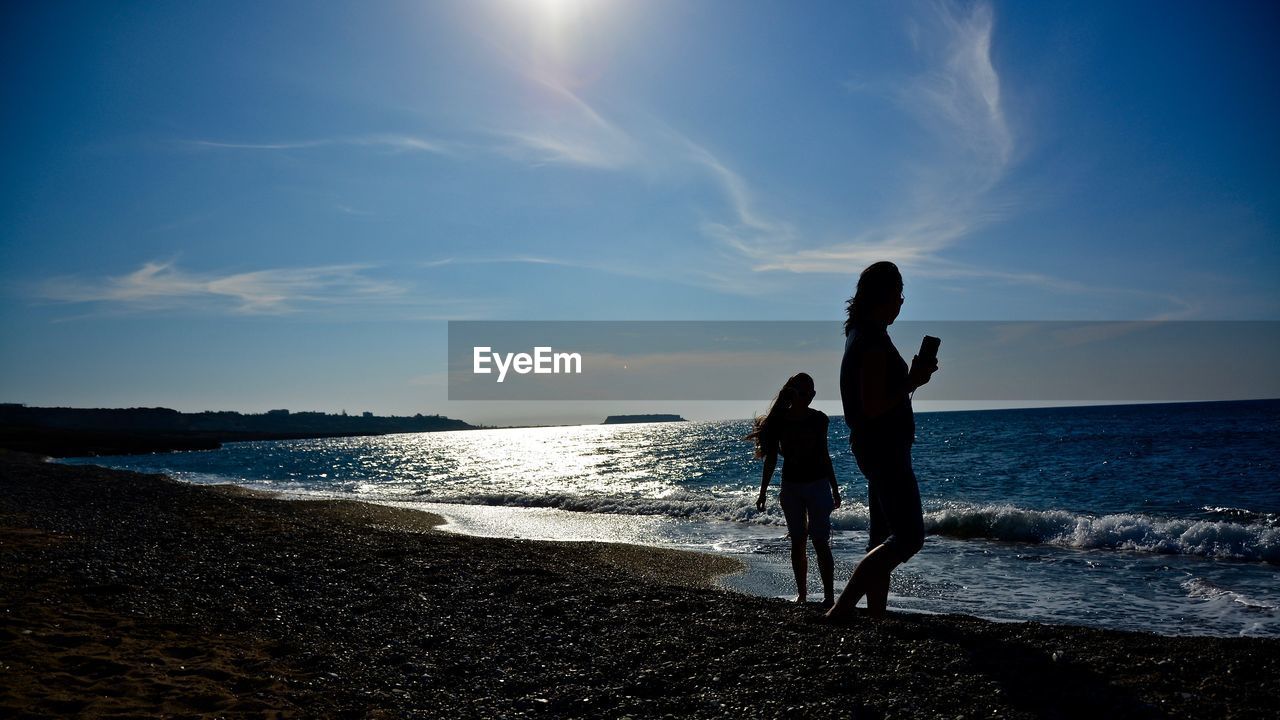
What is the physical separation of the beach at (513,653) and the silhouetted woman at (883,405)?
2.77 feet

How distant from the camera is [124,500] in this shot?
15531 mm

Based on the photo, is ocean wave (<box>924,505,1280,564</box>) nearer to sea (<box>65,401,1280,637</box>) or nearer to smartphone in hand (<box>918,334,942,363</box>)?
sea (<box>65,401,1280,637</box>)

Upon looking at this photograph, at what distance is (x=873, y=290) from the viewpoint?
15.1 feet

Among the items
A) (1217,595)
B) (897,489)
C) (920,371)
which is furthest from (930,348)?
(1217,595)

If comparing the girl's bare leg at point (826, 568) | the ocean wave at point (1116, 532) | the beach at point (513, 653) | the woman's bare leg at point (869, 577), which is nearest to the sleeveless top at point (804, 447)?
the girl's bare leg at point (826, 568)

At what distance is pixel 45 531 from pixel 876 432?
38.0 ft

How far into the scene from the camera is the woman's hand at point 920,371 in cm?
417

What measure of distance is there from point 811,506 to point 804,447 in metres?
0.57

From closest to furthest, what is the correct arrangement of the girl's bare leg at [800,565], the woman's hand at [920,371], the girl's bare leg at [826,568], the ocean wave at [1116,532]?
the woman's hand at [920,371] < the girl's bare leg at [826,568] < the girl's bare leg at [800,565] < the ocean wave at [1116,532]

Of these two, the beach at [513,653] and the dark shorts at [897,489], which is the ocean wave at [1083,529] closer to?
the beach at [513,653]

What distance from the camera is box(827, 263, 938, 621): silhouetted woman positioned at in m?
4.28

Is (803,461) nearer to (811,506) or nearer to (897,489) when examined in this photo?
(811,506)

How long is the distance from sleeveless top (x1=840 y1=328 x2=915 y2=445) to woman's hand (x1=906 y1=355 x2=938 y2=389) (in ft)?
0.17

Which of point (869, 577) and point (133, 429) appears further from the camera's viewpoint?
point (133, 429)
